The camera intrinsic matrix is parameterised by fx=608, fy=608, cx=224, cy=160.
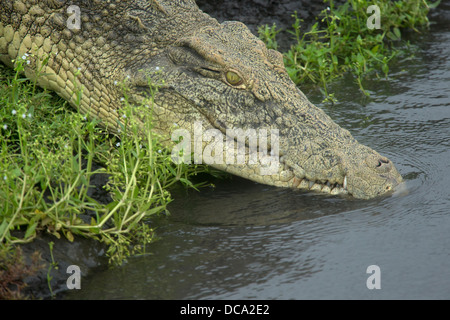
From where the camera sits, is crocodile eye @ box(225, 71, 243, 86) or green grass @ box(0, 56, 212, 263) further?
crocodile eye @ box(225, 71, 243, 86)

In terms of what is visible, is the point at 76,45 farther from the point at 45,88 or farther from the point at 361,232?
the point at 361,232

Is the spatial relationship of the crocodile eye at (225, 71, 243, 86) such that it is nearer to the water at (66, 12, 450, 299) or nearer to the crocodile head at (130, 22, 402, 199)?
the crocodile head at (130, 22, 402, 199)

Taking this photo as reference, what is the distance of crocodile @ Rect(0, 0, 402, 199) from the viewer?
165 inches

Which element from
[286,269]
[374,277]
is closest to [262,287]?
[286,269]

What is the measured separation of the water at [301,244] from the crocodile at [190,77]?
8.1 inches

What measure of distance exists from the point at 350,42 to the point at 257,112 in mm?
2627

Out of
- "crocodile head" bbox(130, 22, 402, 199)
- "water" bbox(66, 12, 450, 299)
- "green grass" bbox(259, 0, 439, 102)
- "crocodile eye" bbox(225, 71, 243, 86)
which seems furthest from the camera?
"green grass" bbox(259, 0, 439, 102)

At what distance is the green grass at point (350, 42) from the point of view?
6.12m

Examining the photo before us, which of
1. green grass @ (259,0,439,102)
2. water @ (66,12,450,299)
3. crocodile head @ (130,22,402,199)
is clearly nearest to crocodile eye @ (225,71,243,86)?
crocodile head @ (130,22,402,199)

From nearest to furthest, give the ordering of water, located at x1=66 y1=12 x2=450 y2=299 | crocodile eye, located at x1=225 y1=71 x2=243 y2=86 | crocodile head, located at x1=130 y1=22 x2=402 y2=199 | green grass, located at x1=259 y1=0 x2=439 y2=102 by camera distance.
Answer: water, located at x1=66 y1=12 x2=450 y2=299, crocodile head, located at x1=130 y1=22 x2=402 y2=199, crocodile eye, located at x1=225 y1=71 x2=243 y2=86, green grass, located at x1=259 y1=0 x2=439 y2=102

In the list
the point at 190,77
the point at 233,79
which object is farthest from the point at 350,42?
the point at 190,77

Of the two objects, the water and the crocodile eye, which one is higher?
the crocodile eye

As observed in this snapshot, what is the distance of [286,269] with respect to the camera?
11.2ft
